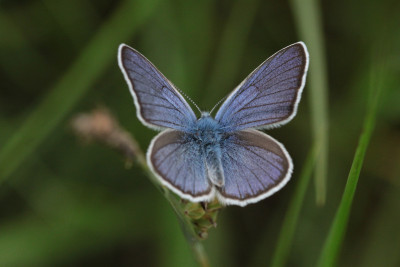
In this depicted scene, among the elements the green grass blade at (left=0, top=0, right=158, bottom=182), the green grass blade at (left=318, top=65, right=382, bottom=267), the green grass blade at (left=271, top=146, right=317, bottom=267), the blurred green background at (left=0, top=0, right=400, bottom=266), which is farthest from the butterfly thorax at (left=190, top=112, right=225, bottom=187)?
the green grass blade at (left=0, top=0, right=158, bottom=182)

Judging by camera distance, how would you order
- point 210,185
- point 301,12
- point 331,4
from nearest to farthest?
point 210,185, point 301,12, point 331,4

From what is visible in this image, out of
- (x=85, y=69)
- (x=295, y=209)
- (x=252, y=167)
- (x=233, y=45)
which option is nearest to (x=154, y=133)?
(x=85, y=69)

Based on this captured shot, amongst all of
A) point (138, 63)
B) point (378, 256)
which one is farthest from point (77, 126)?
point (378, 256)

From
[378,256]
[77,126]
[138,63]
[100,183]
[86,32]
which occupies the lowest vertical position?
[378,256]

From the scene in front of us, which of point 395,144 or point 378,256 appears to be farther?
point 395,144

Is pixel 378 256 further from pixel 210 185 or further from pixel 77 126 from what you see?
pixel 77 126

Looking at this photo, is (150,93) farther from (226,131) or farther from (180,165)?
(226,131)
